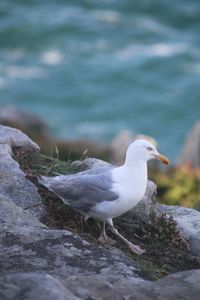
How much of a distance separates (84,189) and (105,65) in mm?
29721

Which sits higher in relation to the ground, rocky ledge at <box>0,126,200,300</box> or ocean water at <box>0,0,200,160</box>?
ocean water at <box>0,0,200,160</box>

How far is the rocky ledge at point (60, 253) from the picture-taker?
4898mm

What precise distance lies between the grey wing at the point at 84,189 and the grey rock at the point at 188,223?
82cm

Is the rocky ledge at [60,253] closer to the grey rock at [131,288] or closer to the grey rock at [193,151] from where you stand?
the grey rock at [131,288]

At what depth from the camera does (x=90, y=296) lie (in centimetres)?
494

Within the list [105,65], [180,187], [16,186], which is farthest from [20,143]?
[105,65]

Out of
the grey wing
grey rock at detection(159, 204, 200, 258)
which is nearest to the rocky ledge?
grey rock at detection(159, 204, 200, 258)

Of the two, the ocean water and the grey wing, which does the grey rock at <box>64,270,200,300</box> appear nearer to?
the grey wing

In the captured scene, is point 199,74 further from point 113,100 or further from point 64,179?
point 64,179

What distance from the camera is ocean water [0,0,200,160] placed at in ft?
106

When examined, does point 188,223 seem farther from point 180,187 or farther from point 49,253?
point 180,187

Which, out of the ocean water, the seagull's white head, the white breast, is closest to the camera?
the white breast

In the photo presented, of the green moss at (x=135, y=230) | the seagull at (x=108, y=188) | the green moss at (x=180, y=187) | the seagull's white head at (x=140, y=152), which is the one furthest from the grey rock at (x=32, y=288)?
the green moss at (x=180, y=187)

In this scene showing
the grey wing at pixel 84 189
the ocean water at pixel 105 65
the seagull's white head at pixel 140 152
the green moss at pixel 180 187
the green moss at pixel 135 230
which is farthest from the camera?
the ocean water at pixel 105 65
